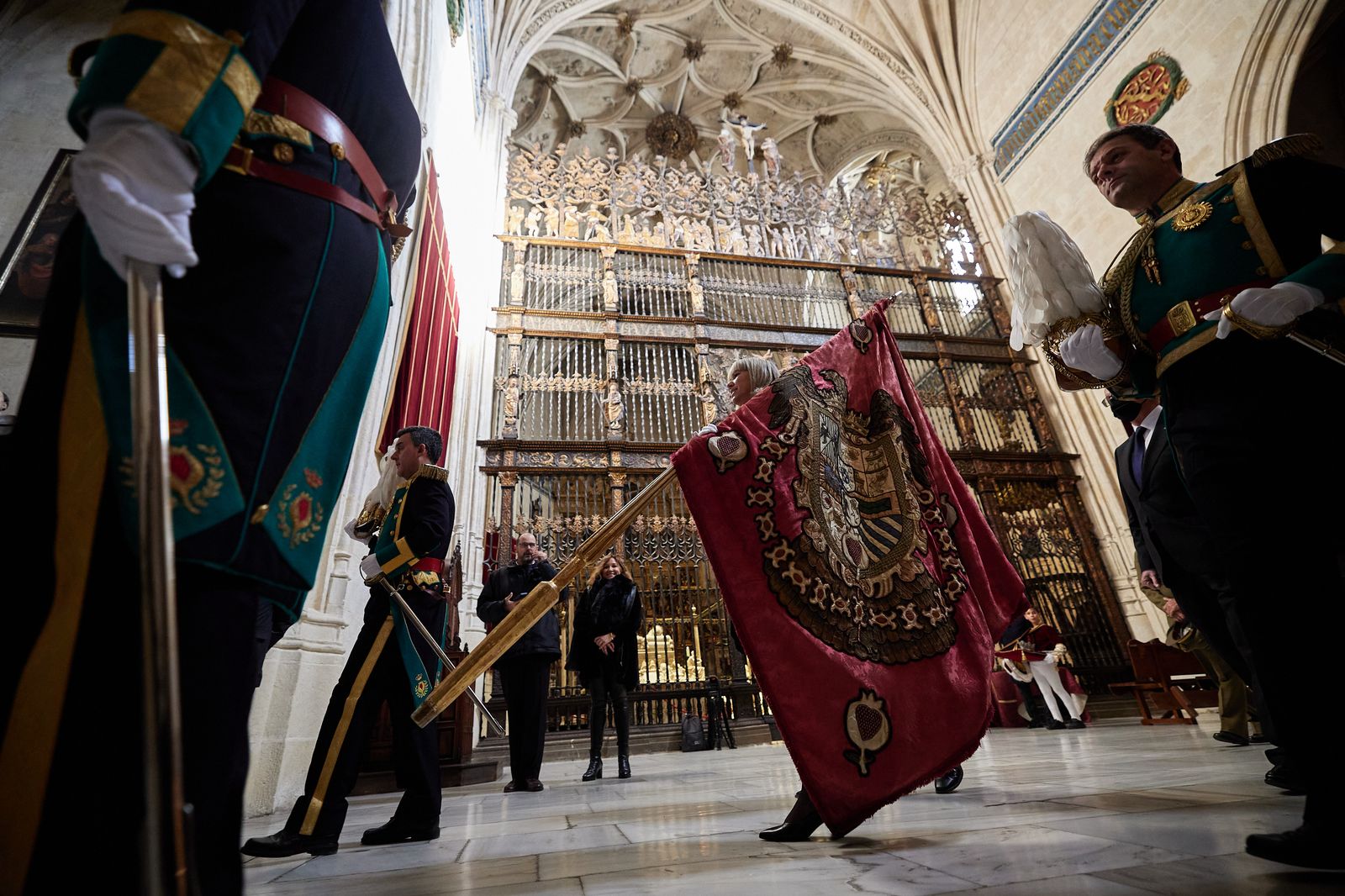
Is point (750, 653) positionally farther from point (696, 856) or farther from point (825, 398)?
point (825, 398)

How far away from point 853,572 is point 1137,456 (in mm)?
1289

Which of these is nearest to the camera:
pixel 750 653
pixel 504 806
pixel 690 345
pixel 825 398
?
pixel 750 653

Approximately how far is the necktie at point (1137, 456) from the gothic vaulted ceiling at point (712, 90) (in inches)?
470

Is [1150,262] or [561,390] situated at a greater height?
[561,390]

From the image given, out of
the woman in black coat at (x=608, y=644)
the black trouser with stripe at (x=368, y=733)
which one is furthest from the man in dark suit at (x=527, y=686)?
the black trouser with stripe at (x=368, y=733)

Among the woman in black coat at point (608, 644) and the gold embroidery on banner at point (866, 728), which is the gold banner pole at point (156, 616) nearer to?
the gold embroidery on banner at point (866, 728)

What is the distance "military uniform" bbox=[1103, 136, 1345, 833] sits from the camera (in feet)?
3.59

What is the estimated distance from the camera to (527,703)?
322 centimetres

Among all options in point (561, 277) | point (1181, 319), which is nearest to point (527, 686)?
point (1181, 319)

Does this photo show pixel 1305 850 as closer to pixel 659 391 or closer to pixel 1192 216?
pixel 1192 216

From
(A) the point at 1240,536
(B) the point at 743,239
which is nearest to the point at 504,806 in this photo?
(A) the point at 1240,536

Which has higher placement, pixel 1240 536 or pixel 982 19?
pixel 982 19

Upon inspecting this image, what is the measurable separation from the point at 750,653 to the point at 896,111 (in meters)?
14.0

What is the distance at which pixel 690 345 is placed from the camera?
853 centimetres
